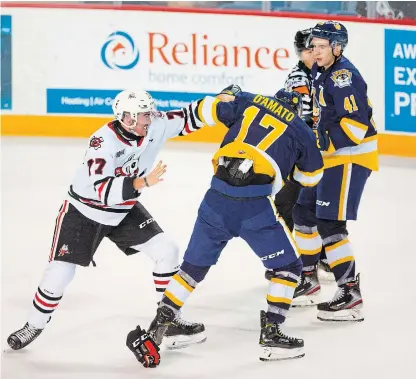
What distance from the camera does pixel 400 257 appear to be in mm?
6617

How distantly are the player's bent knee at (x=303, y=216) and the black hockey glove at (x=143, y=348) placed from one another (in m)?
1.32

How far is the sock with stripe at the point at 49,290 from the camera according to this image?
16.2ft

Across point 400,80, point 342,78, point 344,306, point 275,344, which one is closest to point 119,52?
point 400,80

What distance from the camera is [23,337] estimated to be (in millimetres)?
4984

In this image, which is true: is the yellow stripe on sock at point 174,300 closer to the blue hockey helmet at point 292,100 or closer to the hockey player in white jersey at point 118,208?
the hockey player in white jersey at point 118,208

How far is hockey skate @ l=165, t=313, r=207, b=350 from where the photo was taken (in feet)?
16.7

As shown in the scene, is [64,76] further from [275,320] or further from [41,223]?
[275,320]

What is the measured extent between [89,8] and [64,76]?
2.12 feet

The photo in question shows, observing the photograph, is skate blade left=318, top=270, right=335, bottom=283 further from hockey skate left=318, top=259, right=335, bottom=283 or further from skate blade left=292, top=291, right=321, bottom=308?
skate blade left=292, top=291, right=321, bottom=308

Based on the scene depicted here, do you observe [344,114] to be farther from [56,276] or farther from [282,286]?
[56,276]

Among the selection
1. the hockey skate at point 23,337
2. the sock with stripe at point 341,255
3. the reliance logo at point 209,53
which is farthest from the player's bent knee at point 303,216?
the reliance logo at point 209,53

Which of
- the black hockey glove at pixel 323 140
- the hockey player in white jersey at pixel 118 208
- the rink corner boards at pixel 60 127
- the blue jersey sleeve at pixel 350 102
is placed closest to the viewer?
the hockey player in white jersey at pixel 118 208

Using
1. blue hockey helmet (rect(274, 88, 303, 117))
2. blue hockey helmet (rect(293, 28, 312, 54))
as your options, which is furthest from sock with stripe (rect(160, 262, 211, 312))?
blue hockey helmet (rect(293, 28, 312, 54))

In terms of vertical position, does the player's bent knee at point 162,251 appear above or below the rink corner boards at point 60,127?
below
